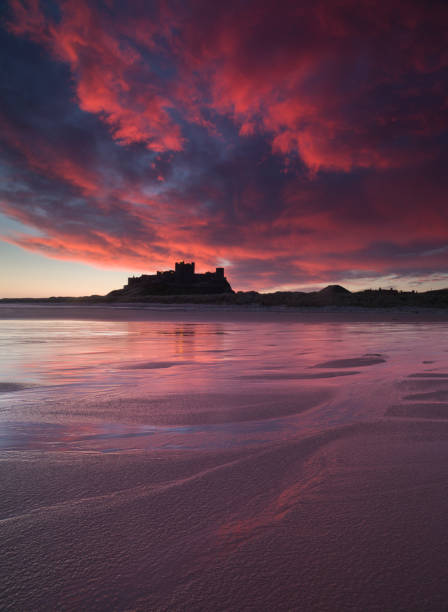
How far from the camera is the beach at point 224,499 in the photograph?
3.99 feet

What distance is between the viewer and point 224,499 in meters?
1.74

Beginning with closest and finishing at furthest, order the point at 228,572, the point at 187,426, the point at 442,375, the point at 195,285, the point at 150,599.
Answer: the point at 150,599, the point at 228,572, the point at 187,426, the point at 442,375, the point at 195,285

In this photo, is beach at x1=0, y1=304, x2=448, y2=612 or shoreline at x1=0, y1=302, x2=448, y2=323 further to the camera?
shoreline at x1=0, y1=302, x2=448, y2=323

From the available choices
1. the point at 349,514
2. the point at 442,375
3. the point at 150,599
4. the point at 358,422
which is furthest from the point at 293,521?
the point at 442,375

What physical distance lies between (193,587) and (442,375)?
185 inches

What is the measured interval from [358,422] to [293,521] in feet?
5.22

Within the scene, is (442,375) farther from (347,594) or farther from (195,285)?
(195,285)

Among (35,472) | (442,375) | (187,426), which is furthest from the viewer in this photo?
(442,375)

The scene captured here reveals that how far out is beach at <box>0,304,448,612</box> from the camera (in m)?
1.21

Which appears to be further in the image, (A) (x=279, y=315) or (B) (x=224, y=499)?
(A) (x=279, y=315)

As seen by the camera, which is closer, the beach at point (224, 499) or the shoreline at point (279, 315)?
the beach at point (224, 499)

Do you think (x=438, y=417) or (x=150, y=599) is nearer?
(x=150, y=599)

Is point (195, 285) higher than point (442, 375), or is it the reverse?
point (195, 285)

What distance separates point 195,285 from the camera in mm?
99250
